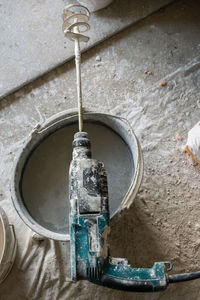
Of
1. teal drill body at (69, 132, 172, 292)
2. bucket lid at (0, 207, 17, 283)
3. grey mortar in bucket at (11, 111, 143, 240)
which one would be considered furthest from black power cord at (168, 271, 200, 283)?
bucket lid at (0, 207, 17, 283)

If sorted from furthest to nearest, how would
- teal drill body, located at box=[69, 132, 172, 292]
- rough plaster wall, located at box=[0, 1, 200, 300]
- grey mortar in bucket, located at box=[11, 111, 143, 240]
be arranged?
rough plaster wall, located at box=[0, 1, 200, 300] < grey mortar in bucket, located at box=[11, 111, 143, 240] < teal drill body, located at box=[69, 132, 172, 292]

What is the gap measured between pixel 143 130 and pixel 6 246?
32.6 inches

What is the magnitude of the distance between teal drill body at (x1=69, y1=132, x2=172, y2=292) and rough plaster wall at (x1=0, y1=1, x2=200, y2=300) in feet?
1.33

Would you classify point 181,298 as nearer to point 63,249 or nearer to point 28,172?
point 63,249

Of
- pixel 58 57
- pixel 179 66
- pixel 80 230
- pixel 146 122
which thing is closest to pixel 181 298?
Answer: pixel 80 230

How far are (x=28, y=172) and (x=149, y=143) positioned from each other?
2.05ft

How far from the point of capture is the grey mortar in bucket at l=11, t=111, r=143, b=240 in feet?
3.63

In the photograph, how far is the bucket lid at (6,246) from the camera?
1115 mm

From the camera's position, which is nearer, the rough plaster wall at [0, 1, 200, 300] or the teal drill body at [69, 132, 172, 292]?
the teal drill body at [69, 132, 172, 292]

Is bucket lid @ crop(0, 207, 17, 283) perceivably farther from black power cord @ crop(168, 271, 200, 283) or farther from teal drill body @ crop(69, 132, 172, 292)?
black power cord @ crop(168, 271, 200, 283)

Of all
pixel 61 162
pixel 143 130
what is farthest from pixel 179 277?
pixel 143 130

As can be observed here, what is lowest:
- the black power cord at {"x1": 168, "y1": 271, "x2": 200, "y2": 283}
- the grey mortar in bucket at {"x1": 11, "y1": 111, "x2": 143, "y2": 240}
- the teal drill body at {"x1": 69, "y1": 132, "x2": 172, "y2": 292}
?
the black power cord at {"x1": 168, "y1": 271, "x2": 200, "y2": 283}

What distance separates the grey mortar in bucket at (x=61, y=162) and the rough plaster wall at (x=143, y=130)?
0.27 meters

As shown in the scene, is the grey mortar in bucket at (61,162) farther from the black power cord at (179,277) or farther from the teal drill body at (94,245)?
the black power cord at (179,277)
